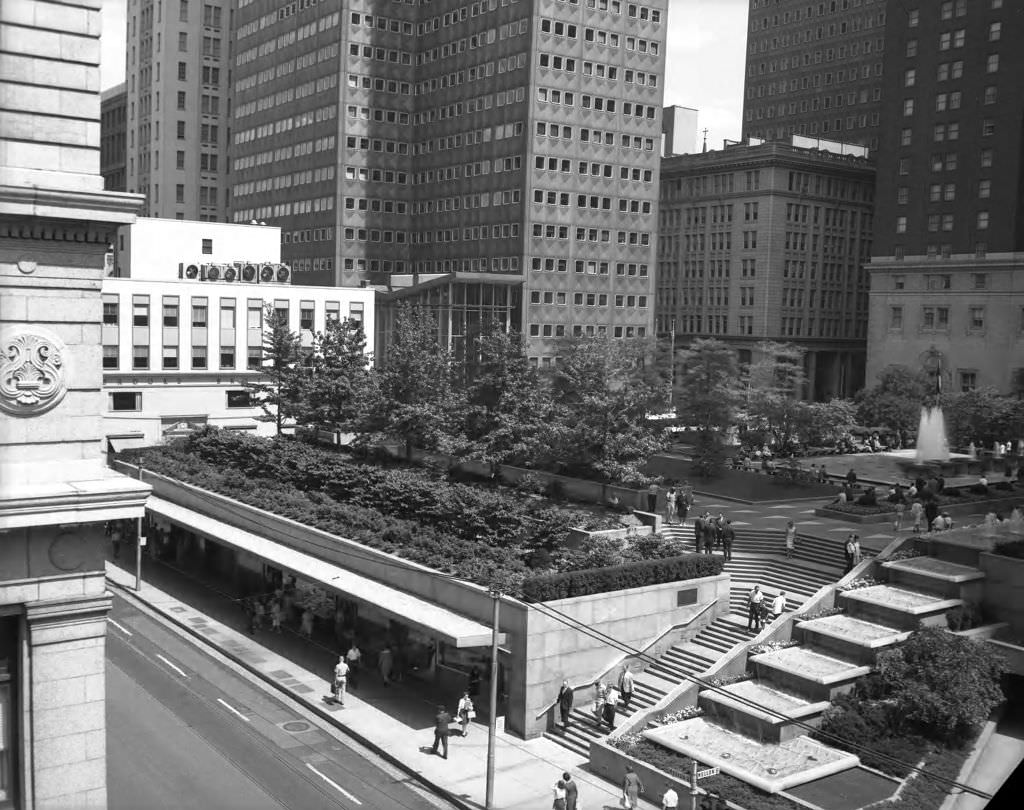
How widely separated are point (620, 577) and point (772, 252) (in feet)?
308

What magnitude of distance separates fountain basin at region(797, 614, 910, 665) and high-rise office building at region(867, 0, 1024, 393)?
196 feet

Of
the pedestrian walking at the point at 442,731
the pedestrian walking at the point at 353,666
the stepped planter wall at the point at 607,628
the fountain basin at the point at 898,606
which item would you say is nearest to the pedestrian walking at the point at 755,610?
the stepped planter wall at the point at 607,628

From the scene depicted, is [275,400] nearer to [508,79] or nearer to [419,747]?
[419,747]

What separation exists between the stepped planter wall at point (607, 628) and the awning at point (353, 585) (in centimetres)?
146

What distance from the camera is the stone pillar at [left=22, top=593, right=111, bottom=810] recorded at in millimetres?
16000

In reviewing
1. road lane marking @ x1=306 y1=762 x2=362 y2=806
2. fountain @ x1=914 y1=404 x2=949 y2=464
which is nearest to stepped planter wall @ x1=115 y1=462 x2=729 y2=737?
road lane marking @ x1=306 y1=762 x2=362 y2=806

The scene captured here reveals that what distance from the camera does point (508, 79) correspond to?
326 feet

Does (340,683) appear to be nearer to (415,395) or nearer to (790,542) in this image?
(790,542)

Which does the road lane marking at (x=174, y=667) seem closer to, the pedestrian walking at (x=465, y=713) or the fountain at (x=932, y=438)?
the pedestrian walking at (x=465, y=713)

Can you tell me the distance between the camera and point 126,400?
236 feet

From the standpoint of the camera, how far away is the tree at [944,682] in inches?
1155

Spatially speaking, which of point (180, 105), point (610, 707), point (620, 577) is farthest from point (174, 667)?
point (180, 105)

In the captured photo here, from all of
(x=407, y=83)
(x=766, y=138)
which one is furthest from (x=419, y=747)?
(x=766, y=138)

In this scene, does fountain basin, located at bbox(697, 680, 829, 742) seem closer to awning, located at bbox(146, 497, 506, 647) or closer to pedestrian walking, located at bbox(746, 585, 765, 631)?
pedestrian walking, located at bbox(746, 585, 765, 631)
